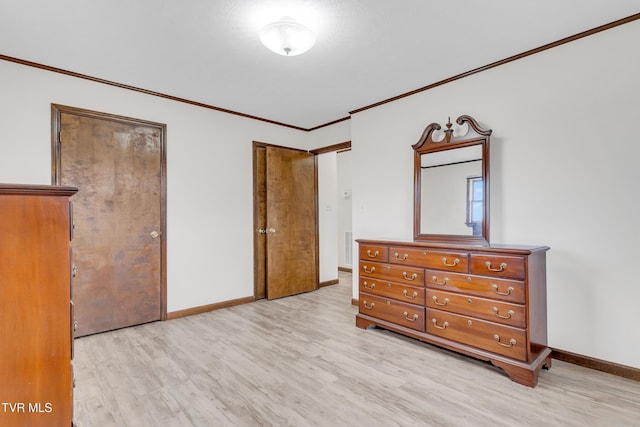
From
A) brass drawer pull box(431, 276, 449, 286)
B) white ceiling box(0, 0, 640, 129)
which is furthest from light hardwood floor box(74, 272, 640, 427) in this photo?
white ceiling box(0, 0, 640, 129)

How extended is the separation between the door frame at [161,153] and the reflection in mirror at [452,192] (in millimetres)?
2790

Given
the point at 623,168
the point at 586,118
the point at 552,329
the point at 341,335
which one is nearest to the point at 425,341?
the point at 341,335

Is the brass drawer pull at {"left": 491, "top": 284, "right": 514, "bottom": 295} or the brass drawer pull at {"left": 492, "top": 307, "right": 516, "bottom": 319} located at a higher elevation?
the brass drawer pull at {"left": 491, "top": 284, "right": 514, "bottom": 295}

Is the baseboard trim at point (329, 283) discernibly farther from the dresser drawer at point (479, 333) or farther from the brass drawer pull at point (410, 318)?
the dresser drawer at point (479, 333)

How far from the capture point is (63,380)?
1.32 meters

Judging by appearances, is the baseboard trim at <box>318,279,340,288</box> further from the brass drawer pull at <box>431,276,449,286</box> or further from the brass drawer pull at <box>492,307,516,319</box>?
the brass drawer pull at <box>492,307,516,319</box>

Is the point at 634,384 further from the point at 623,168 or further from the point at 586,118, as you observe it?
the point at 586,118

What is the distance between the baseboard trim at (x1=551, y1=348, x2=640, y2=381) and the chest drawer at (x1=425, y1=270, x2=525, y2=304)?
760mm

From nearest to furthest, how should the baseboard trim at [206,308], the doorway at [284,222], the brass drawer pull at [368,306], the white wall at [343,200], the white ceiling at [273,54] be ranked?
the white ceiling at [273,54] → the brass drawer pull at [368,306] → the baseboard trim at [206,308] → the doorway at [284,222] → the white wall at [343,200]

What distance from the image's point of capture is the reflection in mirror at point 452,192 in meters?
2.84

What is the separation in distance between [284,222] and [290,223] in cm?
10

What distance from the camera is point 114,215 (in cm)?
318

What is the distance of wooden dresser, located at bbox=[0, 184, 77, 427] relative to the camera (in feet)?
4.00

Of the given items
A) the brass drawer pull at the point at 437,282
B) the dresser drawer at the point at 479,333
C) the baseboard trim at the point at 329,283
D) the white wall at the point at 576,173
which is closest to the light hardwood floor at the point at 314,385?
the dresser drawer at the point at 479,333
